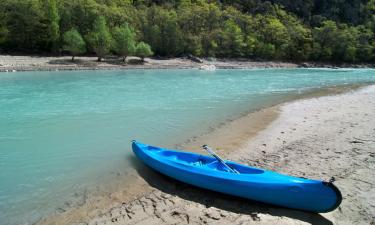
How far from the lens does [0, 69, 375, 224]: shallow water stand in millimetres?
9617

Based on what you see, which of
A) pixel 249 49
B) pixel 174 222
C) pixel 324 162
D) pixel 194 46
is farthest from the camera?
pixel 249 49

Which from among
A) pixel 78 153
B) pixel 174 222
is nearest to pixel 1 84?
pixel 78 153

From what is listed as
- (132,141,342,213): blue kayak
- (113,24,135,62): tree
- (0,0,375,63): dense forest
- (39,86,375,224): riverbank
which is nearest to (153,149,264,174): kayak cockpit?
(132,141,342,213): blue kayak

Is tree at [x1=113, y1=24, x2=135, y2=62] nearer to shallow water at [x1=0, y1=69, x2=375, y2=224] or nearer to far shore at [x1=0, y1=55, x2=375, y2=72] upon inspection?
far shore at [x1=0, y1=55, x2=375, y2=72]

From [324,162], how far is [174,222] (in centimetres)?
612

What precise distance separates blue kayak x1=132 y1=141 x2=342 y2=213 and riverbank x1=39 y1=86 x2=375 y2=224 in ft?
1.00

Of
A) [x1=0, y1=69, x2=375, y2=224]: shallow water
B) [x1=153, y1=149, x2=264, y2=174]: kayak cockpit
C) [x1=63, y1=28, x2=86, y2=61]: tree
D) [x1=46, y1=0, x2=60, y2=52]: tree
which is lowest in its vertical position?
[x1=0, y1=69, x2=375, y2=224]: shallow water

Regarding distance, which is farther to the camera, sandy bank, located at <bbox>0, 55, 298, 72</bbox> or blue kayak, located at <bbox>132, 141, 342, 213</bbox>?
sandy bank, located at <bbox>0, 55, 298, 72</bbox>

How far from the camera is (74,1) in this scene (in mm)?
69125

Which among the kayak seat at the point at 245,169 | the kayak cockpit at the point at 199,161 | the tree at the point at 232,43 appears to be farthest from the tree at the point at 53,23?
the kayak seat at the point at 245,169

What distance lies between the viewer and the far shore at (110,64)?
5088cm

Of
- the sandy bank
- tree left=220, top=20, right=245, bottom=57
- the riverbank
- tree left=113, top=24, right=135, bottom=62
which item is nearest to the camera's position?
the riverbank

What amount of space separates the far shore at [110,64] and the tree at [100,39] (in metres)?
1.76

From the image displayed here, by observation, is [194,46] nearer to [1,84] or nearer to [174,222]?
[1,84]
